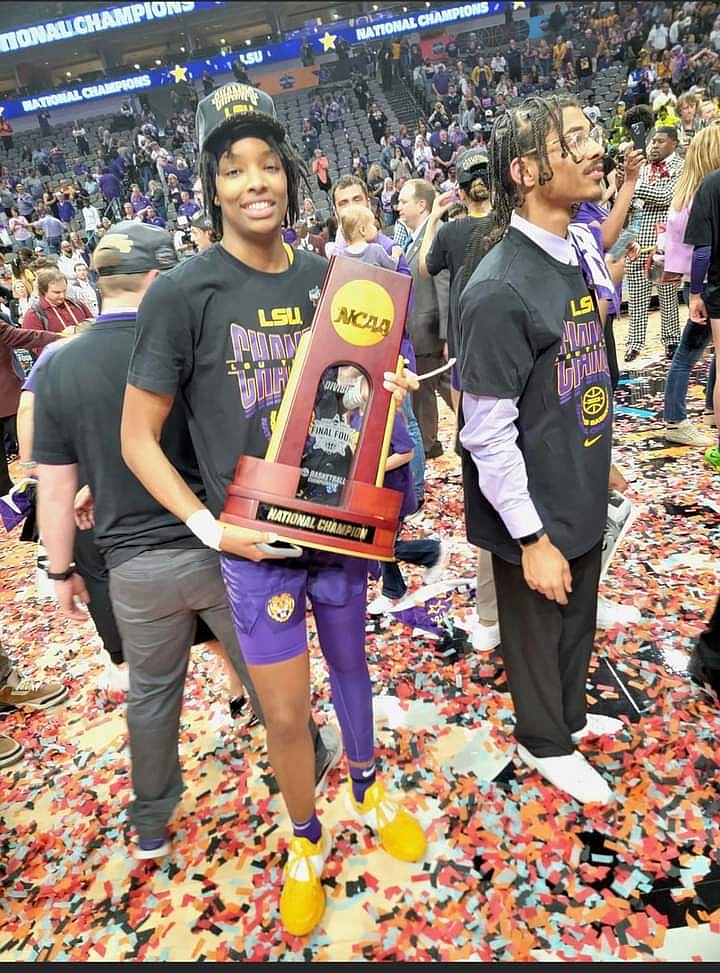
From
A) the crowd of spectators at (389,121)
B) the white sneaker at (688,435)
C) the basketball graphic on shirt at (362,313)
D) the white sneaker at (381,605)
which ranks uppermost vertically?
the crowd of spectators at (389,121)

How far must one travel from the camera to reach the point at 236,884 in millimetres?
1849

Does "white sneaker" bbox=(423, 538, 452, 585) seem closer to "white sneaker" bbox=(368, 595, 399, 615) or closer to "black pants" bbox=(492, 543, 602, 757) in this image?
"white sneaker" bbox=(368, 595, 399, 615)

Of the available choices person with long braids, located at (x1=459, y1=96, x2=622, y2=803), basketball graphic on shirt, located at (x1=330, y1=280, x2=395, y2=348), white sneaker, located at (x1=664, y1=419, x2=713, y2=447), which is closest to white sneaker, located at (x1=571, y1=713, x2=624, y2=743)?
person with long braids, located at (x1=459, y1=96, x2=622, y2=803)

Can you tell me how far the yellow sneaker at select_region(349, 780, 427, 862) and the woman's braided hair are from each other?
168 cm

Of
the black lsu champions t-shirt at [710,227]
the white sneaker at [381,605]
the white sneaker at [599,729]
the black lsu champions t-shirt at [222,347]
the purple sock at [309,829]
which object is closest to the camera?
the black lsu champions t-shirt at [222,347]

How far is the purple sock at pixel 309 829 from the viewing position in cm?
172

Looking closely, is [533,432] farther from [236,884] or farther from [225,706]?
[225,706]

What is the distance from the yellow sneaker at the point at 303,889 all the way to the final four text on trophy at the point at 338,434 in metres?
0.92

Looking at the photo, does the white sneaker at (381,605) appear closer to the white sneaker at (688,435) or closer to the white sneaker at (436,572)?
the white sneaker at (436,572)

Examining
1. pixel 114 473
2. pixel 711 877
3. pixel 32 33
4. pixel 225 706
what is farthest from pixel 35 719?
pixel 32 33

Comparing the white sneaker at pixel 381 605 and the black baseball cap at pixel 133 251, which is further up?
the black baseball cap at pixel 133 251

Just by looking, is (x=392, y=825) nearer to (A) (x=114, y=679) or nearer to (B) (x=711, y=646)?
(B) (x=711, y=646)

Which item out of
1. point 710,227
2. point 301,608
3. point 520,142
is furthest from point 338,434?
point 710,227

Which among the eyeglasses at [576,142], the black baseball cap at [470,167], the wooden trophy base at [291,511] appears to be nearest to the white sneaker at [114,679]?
the wooden trophy base at [291,511]
